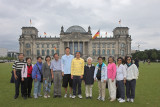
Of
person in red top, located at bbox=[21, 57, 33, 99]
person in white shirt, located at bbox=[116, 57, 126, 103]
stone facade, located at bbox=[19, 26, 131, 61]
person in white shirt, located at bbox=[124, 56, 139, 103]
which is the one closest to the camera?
person in white shirt, located at bbox=[124, 56, 139, 103]

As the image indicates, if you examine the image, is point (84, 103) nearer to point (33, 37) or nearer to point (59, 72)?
point (59, 72)

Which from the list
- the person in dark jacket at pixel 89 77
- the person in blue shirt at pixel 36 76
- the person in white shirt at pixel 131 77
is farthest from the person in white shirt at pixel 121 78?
the person in blue shirt at pixel 36 76

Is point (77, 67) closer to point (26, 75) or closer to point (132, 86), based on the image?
point (26, 75)

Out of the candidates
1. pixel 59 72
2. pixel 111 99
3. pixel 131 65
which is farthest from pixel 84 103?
pixel 131 65

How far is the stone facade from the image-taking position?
8262cm

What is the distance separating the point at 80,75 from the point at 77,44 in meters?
74.8

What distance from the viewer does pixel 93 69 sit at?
8703mm

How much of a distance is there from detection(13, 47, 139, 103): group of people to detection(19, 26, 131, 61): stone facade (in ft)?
239

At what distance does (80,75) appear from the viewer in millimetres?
8578

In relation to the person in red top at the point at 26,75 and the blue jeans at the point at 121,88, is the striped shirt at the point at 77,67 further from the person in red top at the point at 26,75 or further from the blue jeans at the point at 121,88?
the person in red top at the point at 26,75

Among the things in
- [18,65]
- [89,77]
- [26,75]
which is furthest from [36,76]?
[89,77]

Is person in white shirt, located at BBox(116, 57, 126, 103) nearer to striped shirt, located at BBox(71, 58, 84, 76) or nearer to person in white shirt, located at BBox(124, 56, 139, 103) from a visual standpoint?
person in white shirt, located at BBox(124, 56, 139, 103)

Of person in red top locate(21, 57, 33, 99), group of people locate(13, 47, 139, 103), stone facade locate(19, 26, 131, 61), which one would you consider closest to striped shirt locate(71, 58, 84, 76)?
group of people locate(13, 47, 139, 103)

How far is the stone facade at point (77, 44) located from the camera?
82.6m
